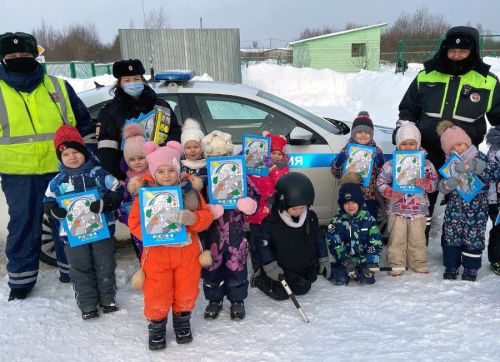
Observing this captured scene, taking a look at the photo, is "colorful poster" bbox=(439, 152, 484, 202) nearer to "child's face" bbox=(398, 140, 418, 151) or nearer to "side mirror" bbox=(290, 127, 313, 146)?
"child's face" bbox=(398, 140, 418, 151)

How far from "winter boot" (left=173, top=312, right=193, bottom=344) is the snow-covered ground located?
0.20 feet

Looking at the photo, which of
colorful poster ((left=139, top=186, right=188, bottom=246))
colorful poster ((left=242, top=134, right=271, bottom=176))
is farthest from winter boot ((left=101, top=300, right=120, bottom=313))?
colorful poster ((left=242, top=134, right=271, bottom=176))

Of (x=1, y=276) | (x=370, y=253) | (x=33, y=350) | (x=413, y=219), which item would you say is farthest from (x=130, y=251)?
(x=413, y=219)

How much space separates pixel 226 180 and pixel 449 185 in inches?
68.5

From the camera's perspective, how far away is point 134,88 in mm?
3234

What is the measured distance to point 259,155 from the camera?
3.46 meters

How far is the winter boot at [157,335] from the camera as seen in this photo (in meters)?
2.64

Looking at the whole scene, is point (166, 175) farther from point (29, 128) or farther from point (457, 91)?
point (457, 91)

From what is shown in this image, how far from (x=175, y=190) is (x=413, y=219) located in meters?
2.09

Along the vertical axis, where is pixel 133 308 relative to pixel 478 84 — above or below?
below

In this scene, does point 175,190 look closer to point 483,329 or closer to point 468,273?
point 483,329

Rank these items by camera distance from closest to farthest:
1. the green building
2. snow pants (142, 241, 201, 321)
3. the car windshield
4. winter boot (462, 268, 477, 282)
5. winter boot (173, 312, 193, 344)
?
snow pants (142, 241, 201, 321) → winter boot (173, 312, 193, 344) → winter boot (462, 268, 477, 282) → the car windshield → the green building

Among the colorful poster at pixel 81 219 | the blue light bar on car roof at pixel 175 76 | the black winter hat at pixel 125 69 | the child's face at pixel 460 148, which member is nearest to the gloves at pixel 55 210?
the colorful poster at pixel 81 219

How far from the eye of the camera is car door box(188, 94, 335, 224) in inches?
155
